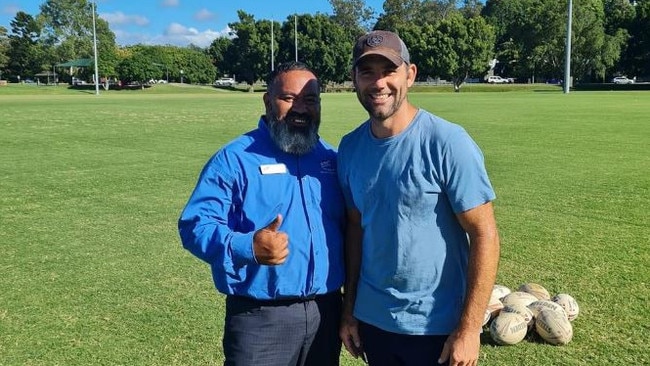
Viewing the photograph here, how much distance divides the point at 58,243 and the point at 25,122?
768 inches

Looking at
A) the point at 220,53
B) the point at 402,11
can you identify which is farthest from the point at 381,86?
the point at 402,11

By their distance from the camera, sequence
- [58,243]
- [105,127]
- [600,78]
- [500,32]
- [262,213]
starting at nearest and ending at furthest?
[262,213], [58,243], [105,127], [600,78], [500,32]

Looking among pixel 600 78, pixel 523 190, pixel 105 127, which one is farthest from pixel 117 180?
pixel 600 78

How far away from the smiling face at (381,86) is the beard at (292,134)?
0.34 meters

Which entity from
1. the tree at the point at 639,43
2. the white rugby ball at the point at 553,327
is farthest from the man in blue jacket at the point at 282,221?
the tree at the point at 639,43

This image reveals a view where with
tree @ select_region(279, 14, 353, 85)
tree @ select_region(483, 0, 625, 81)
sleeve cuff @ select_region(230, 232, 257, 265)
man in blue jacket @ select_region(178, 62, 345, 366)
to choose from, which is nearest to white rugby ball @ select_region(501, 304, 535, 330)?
man in blue jacket @ select_region(178, 62, 345, 366)

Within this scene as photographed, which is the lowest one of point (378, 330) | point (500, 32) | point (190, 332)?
point (190, 332)

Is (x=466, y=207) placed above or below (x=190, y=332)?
above

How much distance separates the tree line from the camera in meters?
80.1

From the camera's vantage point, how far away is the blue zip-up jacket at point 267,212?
2709 mm

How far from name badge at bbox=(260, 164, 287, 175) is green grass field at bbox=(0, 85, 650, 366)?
2.12m

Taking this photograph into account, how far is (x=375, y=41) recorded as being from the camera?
2617 millimetres

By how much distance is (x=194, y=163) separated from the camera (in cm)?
1375

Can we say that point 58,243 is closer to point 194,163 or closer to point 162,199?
point 162,199
